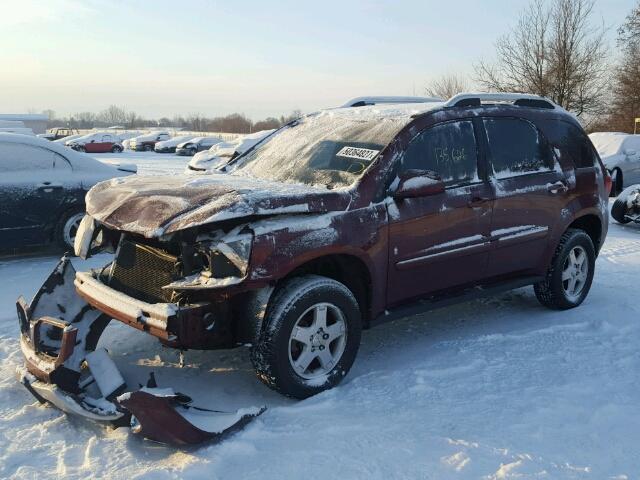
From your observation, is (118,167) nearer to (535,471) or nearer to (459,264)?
(459,264)

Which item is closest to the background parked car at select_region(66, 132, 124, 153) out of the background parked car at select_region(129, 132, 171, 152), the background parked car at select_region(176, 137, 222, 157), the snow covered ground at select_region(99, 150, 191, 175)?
the snow covered ground at select_region(99, 150, 191, 175)

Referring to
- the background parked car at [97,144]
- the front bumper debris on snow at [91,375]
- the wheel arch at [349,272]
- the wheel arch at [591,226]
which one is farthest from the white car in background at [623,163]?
the background parked car at [97,144]

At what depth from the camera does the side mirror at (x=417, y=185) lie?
411 centimetres

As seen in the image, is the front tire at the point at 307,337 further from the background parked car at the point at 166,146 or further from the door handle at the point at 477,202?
the background parked car at the point at 166,146

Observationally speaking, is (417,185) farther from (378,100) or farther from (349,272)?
(378,100)

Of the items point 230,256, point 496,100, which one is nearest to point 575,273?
point 496,100

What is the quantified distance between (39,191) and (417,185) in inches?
203

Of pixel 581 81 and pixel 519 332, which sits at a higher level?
pixel 581 81

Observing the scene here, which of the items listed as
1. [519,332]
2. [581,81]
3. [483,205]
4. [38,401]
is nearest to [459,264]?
[483,205]

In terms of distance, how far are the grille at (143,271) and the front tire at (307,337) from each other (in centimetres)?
66

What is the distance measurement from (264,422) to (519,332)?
2.45m

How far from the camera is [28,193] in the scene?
7387mm

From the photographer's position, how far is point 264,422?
3543 millimetres

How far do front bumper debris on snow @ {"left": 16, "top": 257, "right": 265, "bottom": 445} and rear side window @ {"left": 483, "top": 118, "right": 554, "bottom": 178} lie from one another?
2665 millimetres
